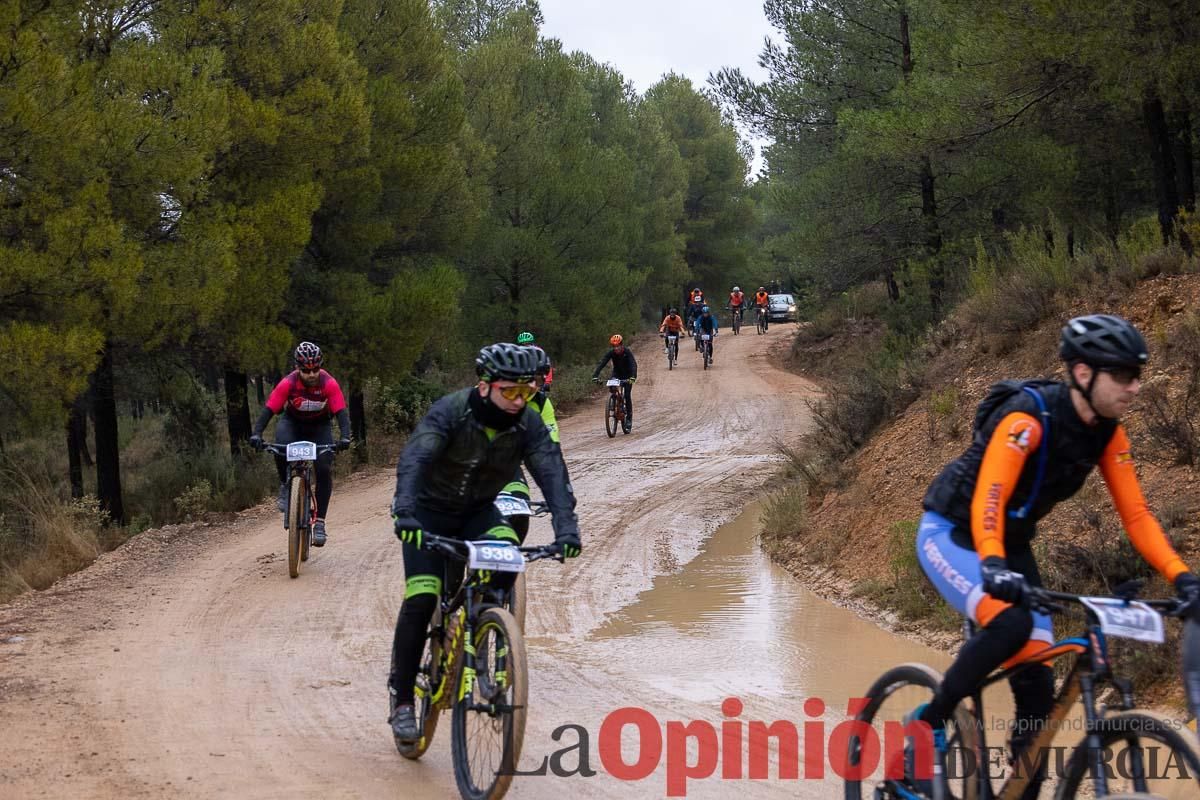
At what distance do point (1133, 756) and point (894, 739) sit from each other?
103cm

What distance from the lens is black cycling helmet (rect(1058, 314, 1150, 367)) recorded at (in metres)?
3.82

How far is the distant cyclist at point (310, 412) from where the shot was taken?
36.6 feet

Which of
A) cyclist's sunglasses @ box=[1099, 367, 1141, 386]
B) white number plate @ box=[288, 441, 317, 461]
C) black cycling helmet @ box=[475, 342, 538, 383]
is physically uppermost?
black cycling helmet @ box=[475, 342, 538, 383]

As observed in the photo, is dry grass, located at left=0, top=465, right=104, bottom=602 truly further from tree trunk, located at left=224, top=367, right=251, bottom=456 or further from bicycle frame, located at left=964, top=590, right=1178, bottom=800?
bicycle frame, located at left=964, top=590, right=1178, bottom=800

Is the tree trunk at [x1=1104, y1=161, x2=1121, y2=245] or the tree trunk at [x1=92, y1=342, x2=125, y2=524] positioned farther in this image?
the tree trunk at [x1=1104, y1=161, x2=1121, y2=245]

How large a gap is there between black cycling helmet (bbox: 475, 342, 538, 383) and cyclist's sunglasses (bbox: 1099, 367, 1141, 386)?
2510 mm

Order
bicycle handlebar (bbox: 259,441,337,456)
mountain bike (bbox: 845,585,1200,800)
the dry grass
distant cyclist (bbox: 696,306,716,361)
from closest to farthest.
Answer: mountain bike (bbox: 845,585,1200,800) → bicycle handlebar (bbox: 259,441,337,456) → the dry grass → distant cyclist (bbox: 696,306,716,361)

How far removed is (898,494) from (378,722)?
677 centimetres

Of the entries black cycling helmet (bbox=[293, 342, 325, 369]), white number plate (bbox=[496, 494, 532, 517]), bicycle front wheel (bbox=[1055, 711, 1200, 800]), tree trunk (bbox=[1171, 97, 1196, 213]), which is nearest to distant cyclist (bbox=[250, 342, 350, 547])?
black cycling helmet (bbox=[293, 342, 325, 369])

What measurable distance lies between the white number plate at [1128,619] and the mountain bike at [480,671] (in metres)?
2.20

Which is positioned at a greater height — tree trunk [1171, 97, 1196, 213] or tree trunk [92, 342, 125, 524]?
tree trunk [1171, 97, 1196, 213]

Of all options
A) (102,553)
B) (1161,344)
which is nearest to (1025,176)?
(1161,344)

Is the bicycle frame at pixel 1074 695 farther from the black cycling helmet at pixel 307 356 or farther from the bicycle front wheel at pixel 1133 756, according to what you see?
the black cycling helmet at pixel 307 356

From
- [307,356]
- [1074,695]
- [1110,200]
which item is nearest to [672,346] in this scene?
[1110,200]
